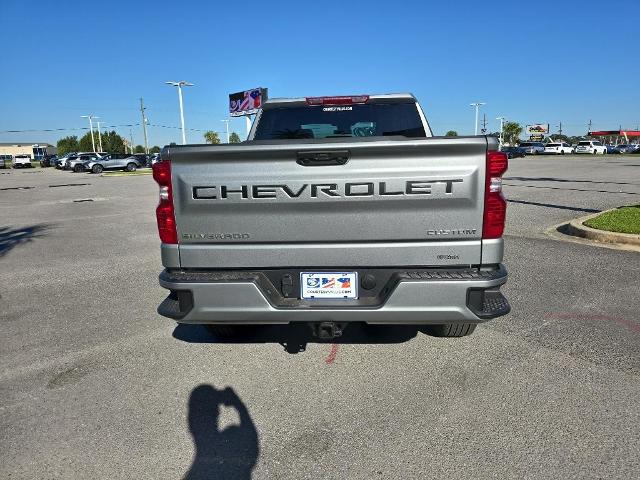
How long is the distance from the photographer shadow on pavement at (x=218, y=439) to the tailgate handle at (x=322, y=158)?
1.69 metres

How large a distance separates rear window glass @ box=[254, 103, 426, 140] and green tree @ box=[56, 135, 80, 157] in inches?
4845

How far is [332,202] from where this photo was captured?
2863 mm

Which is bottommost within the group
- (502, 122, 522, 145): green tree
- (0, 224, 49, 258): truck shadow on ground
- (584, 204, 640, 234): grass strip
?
(0, 224, 49, 258): truck shadow on ground

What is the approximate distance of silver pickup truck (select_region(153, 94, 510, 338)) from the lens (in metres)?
2.79

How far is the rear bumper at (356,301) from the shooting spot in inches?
113

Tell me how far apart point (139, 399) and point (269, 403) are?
93 centimetres

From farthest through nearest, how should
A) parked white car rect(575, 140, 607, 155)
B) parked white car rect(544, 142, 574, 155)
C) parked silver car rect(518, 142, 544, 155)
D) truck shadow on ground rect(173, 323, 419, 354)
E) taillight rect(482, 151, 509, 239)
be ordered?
parked white car rect(575, 140, 607, 155), parked white car rect(544, 142, 574, 155), parked silver car rect(518, 142, 544, 155), truck shadow on ground rect(173, 323, 419, 354), taillight rect(482, 151, 509, 239)

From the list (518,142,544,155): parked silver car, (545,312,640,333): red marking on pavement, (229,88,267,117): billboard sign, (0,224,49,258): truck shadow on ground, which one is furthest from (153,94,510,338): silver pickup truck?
(518,142,544,155): parked silver car

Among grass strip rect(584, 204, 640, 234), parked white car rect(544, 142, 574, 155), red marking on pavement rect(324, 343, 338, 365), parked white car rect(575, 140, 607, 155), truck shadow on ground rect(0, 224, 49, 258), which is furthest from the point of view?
parked white car rect(575, 140, 607, 155)

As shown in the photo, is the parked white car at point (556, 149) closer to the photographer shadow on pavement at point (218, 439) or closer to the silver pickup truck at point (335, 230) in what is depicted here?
the silver pickup truck at point (335, 230)

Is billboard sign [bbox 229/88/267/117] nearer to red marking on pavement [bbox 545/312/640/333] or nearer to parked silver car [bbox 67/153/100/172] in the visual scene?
parked silver car [bbox 67/153/100/172]

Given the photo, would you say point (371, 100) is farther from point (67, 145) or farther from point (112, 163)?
point (67, 145)

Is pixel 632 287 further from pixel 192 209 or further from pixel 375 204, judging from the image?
pixel 192 209

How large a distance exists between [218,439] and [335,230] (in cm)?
147
